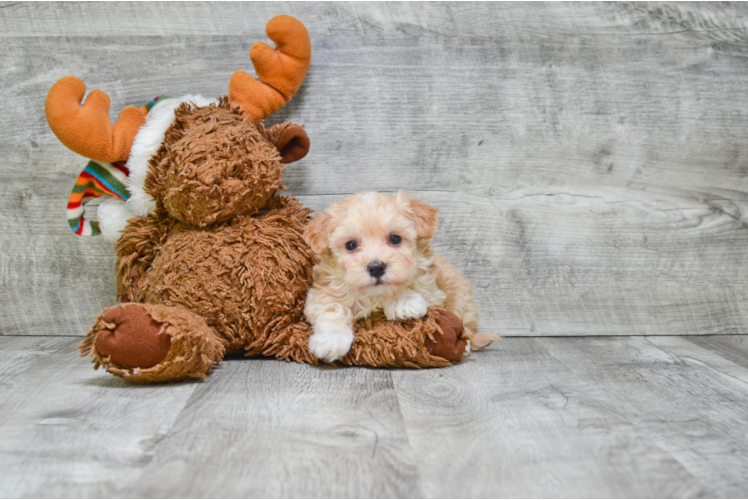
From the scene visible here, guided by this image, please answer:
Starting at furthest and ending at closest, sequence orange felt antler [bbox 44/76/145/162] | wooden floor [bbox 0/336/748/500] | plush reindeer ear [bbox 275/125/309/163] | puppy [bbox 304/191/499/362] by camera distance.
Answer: plush reindeer ear [bbox 275/125/309/163] → orange felt antler [bbox 44/76/145/162] → puppy [bbox 304/191/499/362] → wooden floor [bbox 0/336/748/500]

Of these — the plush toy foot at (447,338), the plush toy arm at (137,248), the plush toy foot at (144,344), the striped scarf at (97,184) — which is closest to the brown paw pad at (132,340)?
the plush toy foot at (144,344)

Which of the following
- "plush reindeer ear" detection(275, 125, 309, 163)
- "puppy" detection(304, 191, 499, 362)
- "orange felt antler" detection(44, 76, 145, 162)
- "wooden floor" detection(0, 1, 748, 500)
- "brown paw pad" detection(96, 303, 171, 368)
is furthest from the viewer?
"wooden floor" detection(0, 1, 748, 500)

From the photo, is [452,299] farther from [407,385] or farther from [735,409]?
[735,409]

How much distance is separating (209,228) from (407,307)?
488mm

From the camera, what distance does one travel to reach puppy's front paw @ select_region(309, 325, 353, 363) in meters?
1.27

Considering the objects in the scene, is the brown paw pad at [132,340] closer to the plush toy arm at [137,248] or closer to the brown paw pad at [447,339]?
the plush toy arm at [137,248]

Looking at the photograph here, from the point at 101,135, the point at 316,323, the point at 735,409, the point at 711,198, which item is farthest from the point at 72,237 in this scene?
the point at 711,198

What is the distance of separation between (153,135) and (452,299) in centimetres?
79

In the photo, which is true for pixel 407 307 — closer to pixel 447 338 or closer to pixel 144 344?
pixel 447 338

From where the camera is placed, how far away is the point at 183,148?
51.8 inches

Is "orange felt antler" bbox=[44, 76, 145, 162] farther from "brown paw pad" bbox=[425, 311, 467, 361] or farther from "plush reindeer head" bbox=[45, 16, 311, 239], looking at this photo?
"brown paw pad" bbox=[425, 311, 467, 361]

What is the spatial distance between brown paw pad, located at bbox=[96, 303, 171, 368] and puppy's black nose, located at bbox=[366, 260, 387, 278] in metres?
0.41

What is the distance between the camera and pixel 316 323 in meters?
1.31

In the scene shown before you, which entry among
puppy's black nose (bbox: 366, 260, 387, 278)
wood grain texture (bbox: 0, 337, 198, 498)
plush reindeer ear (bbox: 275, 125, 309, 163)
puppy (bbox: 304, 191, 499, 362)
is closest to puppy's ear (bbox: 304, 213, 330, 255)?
puppy (bbox: 304, 191, 499, 362)
